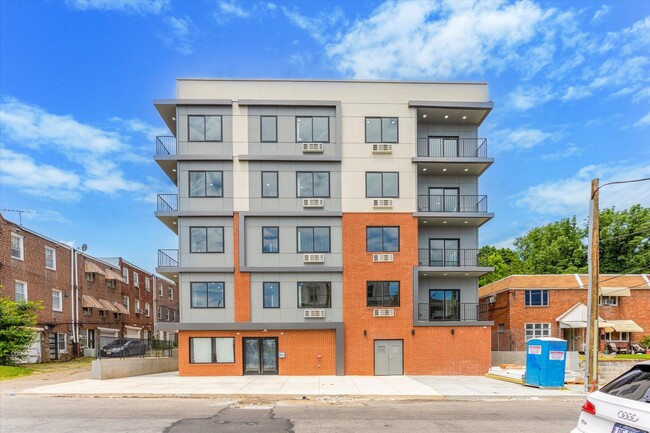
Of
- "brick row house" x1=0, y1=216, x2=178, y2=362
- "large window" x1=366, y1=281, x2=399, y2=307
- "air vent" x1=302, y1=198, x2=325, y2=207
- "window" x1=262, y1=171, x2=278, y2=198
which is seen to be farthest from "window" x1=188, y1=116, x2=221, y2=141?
"brick row house" x1=0, y1=216, x2=178, y2=362

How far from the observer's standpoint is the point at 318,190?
2206cm

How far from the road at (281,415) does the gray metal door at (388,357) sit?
7660mm

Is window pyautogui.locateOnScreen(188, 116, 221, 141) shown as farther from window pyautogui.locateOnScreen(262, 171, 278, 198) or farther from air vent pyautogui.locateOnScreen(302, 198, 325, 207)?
air vent pyautogui.locateOnScreen(302, 198, 325, 207)

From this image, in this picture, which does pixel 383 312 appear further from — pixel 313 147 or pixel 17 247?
pixel 17 247

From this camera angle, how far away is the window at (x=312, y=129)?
2220cm

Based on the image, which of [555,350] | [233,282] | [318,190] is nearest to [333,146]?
[318,190]

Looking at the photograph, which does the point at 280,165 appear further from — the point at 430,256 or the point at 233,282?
the point at 430,256

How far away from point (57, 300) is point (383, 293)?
24.6 meters

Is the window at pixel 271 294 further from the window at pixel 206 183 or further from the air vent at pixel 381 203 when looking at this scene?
the air vent at pixel 381 203

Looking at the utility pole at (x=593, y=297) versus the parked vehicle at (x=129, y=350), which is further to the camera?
the parked vehicle at (x=129, y=350)

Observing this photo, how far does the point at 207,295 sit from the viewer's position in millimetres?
21344

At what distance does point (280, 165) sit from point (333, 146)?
3021mm

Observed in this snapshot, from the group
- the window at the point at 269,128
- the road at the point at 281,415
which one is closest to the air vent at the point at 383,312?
the road at the point at 281,415

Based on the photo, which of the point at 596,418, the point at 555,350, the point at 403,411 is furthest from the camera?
the point at 555,350
